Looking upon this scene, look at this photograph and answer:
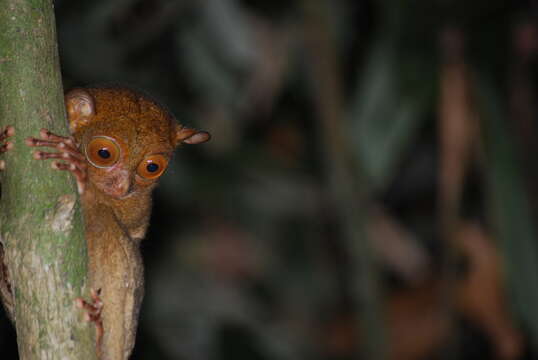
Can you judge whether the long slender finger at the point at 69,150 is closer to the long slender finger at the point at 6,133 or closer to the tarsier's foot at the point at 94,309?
the long slender finger at the point at 6,133

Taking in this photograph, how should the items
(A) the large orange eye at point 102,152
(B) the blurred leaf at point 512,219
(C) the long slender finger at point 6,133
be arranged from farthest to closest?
(B) the blurred leaf at point 512,219, (A) the large orange eye at point 102,152, (C) the long slender finger at point 6,133

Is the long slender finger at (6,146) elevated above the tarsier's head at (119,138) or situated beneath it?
elevated above

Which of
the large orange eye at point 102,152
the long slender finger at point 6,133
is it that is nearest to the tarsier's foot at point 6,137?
the long slender finger at point 6,133

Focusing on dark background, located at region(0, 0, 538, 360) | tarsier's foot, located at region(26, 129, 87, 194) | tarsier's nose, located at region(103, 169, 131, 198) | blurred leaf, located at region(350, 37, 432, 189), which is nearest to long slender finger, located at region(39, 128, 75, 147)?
tarsier's foot, located at region(26, 129, 87, 194)

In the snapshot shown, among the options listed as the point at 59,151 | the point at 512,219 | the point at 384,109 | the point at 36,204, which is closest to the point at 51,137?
the point at 59,151

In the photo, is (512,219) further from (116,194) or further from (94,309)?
(94,309)

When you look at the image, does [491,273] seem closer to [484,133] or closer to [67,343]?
[484,133]
